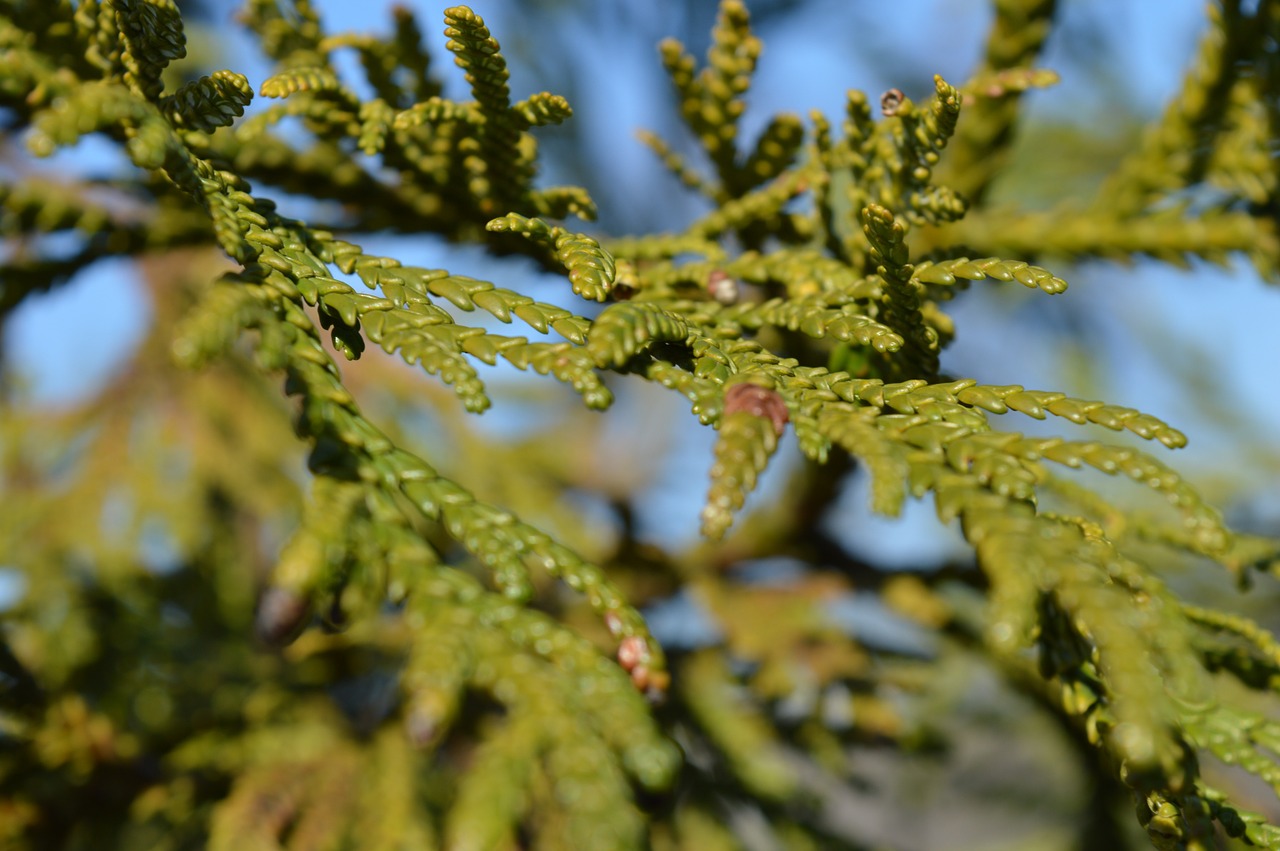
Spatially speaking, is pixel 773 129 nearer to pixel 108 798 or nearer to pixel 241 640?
pixel 108 798

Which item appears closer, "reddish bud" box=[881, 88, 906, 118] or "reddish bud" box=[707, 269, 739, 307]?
"reddish bud" box=[881, 88, 906, 118]

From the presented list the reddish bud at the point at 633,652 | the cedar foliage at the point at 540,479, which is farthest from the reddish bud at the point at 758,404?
the reddish bud at the point at 633,652

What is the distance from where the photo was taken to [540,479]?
2492 millimetres

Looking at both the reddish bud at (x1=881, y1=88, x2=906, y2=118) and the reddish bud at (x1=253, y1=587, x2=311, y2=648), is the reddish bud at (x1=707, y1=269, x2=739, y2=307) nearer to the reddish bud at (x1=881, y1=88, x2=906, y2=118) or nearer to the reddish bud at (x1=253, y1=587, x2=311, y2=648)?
the reddish bud at (x1=881, y1=88, x2=906, y2=118)

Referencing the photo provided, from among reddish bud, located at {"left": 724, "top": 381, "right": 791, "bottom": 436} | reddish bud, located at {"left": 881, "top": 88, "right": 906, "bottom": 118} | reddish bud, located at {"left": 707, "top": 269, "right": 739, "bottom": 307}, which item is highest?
reddish bud, located at {"left": 881, "top": 88, "right": 906, "bottom": 118}

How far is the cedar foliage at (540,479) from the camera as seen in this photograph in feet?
2.12

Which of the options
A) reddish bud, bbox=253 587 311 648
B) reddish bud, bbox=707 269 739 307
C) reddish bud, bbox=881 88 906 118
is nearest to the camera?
reddish bud, bbox=253 587 311 648

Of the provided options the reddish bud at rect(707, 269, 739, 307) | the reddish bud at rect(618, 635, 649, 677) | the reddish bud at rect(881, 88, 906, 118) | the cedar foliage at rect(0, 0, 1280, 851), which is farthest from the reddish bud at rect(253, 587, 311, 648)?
the reddish bud at rect(881, 88, 906, 118)

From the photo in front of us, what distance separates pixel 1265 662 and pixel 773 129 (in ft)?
2.79

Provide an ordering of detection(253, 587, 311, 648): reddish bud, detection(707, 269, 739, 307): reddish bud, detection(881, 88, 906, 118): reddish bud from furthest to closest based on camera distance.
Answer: detection(707, 269, 739, 307): reddish bud, detection(881, 88, 906, 118): reddish bud, detection(253, 587, 311, 648): reddish bud

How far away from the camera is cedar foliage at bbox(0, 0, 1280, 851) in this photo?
646mm

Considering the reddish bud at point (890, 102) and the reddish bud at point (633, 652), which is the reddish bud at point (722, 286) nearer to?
the reddish bud at point (890, 102)

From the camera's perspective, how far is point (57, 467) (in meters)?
2.47

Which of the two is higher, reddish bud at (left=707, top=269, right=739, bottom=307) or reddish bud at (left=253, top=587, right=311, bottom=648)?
reddish bud at (left=707, top=269, right=739, bottom=307)
